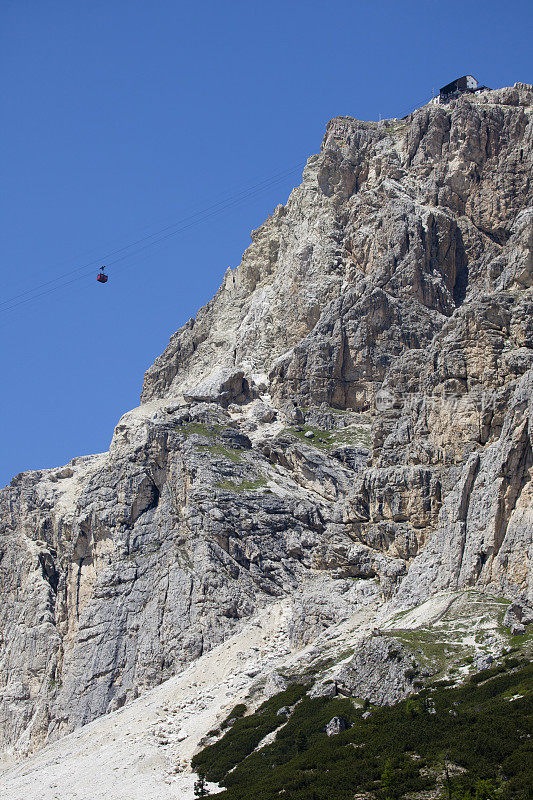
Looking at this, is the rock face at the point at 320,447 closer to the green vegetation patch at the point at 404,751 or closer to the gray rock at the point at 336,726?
the gray rock at the point at 336,726

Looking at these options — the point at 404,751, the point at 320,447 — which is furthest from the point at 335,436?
the point at 404,751

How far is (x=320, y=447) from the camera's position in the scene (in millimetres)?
138000

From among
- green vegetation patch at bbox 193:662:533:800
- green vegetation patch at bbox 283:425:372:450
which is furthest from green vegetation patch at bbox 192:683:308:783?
green vegetation patch at bbox 283:425:372:450

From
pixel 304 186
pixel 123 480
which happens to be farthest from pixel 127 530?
pixel 304 186

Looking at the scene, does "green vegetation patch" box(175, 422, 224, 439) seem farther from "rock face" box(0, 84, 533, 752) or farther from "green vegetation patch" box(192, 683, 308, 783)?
"green vegetation patch" box(192, 683, 308, 783)

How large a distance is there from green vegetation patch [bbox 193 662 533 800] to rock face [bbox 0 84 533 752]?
6984 mm

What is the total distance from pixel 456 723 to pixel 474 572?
840 inches

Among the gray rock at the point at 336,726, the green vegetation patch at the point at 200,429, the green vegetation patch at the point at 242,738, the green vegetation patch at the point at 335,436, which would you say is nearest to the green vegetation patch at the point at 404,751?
the green vegetation patch at the point at 242,738

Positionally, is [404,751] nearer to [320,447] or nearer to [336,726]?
[336,726]

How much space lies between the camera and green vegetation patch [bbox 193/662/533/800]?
2281 inches

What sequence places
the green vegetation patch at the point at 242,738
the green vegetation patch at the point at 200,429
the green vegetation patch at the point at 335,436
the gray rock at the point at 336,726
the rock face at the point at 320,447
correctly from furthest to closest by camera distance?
the green vegetation patch at the point at 335,436
the green vegetation patch at the point at 200,429
the rock face at the point at 320,447
the green vegetation patch at the point at 242,738
the gray rock at the point at 336,726

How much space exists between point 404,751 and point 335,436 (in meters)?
78.8

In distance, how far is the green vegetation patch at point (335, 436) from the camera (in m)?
138

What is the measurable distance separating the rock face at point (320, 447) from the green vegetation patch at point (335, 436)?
38 cm
